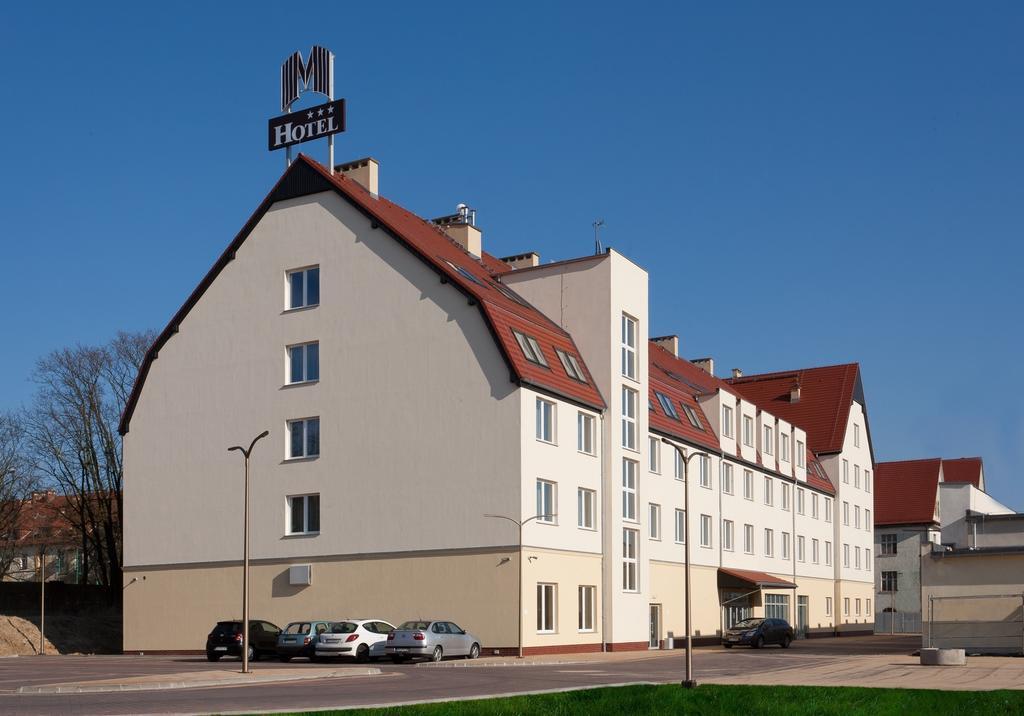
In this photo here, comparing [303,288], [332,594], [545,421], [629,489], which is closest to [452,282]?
[545,421]

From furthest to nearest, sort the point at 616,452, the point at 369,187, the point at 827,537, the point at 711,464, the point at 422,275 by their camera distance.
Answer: the point at 827,537 < the point at 711,464 < the point at 369,187 < the point at 616,452 < the point at 422,275

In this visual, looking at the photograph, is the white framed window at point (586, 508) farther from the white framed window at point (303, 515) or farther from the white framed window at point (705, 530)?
the white framed window at point (705, 530)

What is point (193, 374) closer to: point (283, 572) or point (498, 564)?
point (283, 572)

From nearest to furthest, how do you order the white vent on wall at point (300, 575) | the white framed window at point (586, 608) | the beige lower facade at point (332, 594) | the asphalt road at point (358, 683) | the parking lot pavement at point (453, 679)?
the asphalt road at point (358, 683)
the parking lot pavement at point (453, 679)
the beige lower facade at point (332, 594)
the white vent on wall at point (300, 575)
the white framed window at point (586, 608)

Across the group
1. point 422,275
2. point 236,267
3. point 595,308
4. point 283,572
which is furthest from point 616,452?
point 236,267

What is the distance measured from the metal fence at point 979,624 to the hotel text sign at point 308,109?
103 ft

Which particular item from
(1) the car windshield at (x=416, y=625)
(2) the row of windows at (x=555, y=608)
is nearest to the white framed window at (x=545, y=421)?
(2) the row of windows at (x=555, y=608)

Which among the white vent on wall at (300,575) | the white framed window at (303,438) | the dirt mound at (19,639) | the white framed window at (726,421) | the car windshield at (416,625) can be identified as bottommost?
the dirt mound at (19,639)

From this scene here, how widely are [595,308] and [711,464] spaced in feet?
51.0

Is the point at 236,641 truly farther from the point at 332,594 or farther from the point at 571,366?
the point at 571,366

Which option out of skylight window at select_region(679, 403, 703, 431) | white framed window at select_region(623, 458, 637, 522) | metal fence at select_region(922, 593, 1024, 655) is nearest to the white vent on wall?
white framed window at select_region(623, 458, 637, 522)

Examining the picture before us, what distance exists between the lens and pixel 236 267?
52.8m

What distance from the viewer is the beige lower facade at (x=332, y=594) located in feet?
146

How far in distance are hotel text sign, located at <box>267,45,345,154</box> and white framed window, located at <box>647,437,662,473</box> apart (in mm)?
18821
